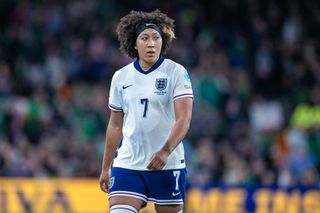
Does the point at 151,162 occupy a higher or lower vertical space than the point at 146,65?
lower

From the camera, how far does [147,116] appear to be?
951cm

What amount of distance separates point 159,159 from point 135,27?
122 cm

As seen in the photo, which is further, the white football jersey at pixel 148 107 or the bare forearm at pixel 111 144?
the bare forearm at pixel 111 144

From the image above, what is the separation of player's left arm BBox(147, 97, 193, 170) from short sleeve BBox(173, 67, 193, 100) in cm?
4

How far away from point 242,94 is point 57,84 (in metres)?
3.47

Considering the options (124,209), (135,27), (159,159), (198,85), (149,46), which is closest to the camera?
(159,159)

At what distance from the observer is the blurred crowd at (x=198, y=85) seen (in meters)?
19.0

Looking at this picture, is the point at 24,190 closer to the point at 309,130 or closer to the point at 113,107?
the point at 309,130

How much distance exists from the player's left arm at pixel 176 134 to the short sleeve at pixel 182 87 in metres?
0.04

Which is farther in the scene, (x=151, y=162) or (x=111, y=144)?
(x=111, y=144)

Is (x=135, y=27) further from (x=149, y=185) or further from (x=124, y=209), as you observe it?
(x=124, y=209)

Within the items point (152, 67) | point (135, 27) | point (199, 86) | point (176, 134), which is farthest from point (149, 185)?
point (199, 86)

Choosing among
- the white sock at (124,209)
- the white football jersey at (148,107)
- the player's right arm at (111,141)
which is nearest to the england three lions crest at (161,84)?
the white football jersey at (148,107)

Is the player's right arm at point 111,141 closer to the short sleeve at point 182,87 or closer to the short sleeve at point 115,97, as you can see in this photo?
the short sleeve at point 115,97
